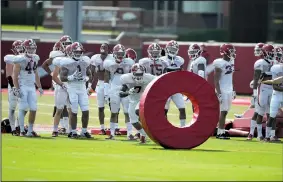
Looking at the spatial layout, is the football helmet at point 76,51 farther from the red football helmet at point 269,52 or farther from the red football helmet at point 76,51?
the red football helmet at point 269,52

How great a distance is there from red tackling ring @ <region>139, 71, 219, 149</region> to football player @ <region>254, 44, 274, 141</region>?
9.05 feet

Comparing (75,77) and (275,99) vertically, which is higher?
(75,77)

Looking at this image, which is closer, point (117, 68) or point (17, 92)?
point (17, 92)

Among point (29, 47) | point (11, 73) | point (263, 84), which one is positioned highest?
point (29, 47)

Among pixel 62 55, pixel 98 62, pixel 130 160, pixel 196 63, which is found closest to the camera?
pixel 130 160

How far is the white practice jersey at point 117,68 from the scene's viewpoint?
2144 cm

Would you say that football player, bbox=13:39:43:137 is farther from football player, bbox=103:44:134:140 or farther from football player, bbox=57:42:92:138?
football player, bbox=103:44:134:140

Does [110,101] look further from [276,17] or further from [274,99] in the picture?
[276,17]

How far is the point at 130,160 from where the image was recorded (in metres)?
16.7

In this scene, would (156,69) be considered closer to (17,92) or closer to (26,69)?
(26,69)

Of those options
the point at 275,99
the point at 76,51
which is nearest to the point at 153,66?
the point at 76,51

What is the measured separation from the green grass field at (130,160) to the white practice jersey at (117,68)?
3.58ft

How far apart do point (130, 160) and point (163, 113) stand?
191cm

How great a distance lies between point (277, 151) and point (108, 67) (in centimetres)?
408
